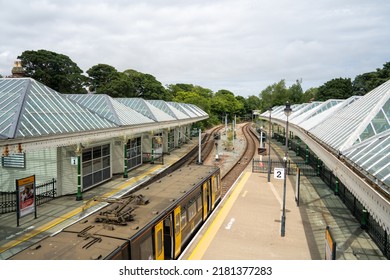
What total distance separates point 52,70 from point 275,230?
6133cm

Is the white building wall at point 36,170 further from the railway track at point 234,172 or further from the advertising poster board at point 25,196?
the railway track at point 234,172

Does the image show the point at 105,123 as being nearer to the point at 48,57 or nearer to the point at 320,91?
the point at 48,57

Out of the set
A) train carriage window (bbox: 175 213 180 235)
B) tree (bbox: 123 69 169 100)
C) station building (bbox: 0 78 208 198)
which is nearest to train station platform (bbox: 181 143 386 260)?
train carriage window (bbox: 175 213 180 235)

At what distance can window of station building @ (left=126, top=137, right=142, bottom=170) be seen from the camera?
2919cm

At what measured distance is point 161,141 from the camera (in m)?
38.0

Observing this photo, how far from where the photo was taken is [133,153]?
99.4 feet

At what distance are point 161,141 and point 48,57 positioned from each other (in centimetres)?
Answer: 3955

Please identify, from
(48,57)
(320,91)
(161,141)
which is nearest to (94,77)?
(48,57)

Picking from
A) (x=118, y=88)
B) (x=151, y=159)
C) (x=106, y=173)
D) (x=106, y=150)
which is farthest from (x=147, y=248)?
(x=118, y=88)

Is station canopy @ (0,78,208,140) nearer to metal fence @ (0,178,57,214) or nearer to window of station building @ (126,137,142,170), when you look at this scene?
metal fence @ (0,178,57,214)

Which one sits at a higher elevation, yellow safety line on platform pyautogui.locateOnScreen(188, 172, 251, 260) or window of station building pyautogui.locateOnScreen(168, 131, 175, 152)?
window of station building pyautogui.locateOnScreen(168, 131, 175, 152)

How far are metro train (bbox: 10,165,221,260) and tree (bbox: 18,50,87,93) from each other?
55.9 meters

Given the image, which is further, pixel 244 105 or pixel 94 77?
pixel 244 105

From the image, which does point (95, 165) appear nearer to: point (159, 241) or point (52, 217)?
point (52, 217)
